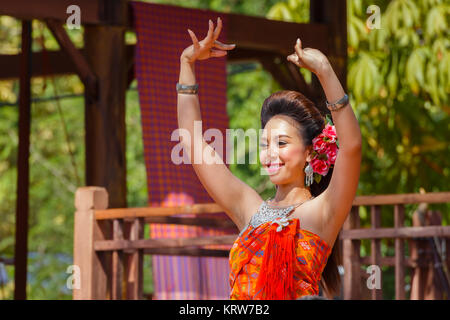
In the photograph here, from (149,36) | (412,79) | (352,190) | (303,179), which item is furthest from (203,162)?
(412,79)

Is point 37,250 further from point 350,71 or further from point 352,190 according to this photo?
point 352,190

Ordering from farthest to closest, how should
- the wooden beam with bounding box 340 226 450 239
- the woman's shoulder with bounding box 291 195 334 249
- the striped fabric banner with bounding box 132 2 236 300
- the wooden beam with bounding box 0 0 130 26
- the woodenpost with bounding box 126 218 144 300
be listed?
the striped fabric banner with bounding box 132 2 236 300 < the wooden beam with bounding box 0 0 130 26 < the woodenpost with bounding box 126 218 144 300 < the wooden beam with bounding box 340 226 450 239 < the woman's shoulder with bounding box 291 195 334 249

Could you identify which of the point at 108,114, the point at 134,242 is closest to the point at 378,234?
the point at 134,242

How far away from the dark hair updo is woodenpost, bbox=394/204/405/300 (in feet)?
6.83

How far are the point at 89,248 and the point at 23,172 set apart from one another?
154cm

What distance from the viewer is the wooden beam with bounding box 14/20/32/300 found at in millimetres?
6664

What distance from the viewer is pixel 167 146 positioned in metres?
6.12

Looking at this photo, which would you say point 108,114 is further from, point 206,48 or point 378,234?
point 206,48

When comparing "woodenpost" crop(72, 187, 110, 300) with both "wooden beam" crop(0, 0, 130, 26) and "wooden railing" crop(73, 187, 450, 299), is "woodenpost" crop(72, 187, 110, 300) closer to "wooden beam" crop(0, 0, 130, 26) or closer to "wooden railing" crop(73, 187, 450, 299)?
"wooden railing" crop(73, 187, 450, 299)

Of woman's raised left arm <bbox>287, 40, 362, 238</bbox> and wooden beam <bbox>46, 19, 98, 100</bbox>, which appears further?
wooden beam <bbox>46, 19, 98, 100</bbox>

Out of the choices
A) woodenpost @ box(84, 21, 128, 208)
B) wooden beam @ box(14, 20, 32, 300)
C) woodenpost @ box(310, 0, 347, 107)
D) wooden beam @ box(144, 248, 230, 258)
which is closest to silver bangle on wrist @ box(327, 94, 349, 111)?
wooden beam @ box(144, 248, 230, 258)

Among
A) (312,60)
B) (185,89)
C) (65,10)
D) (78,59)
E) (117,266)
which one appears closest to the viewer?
(312,60)

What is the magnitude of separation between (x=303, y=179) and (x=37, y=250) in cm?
1261
